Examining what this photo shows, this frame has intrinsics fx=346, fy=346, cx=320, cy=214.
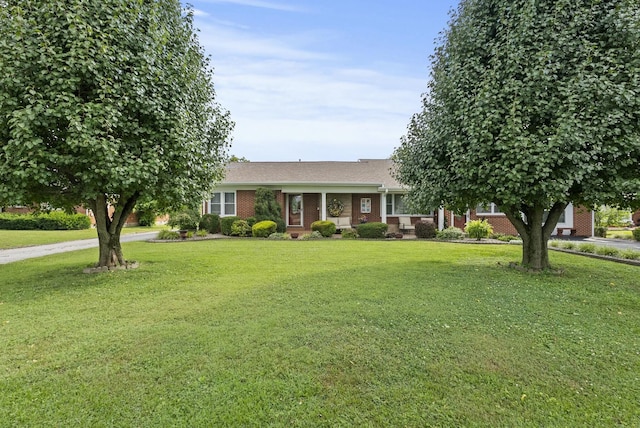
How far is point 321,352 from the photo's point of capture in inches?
140

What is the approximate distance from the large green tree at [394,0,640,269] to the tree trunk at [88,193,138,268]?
24.9ft

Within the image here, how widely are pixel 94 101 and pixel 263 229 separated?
10.9 meters

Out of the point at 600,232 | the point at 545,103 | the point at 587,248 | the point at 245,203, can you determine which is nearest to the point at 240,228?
the point at 245,203

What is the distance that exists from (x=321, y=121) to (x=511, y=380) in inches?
893

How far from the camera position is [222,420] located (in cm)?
253

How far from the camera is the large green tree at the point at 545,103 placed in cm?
594

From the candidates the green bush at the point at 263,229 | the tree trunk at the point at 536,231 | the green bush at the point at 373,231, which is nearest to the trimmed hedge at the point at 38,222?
the green bush at the point at 263,229

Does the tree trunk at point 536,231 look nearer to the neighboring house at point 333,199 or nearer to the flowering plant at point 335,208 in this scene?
the neighboring house at point 333,199

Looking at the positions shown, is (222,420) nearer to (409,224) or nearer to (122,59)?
(122,59)

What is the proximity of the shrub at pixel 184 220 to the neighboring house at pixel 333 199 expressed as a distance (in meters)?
1.71

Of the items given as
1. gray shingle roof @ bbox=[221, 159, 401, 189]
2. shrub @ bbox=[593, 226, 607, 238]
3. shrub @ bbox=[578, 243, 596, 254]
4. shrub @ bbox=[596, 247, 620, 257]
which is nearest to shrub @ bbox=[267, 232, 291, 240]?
gray shingle roof @ bbox=[221, 159, 401, 189]

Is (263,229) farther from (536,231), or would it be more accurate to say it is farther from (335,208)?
(536,231)

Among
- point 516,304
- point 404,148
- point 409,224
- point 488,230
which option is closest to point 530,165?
point 516,304

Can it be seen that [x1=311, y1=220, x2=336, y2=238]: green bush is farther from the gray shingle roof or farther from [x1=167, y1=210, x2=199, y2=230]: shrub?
[x1=167, y1=210, x2=199, y2=230]: shrub
